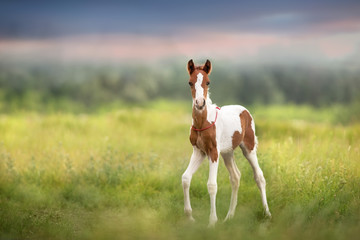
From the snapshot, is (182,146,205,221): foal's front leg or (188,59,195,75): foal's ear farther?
(182,146,205,221): foal's front leg

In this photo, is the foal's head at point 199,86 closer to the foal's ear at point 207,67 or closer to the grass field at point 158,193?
the foal's ear at point 207,67

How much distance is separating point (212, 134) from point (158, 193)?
2.42 m

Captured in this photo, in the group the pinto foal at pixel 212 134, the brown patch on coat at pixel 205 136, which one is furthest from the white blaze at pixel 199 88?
the brown patch on coat at pixel 205 136

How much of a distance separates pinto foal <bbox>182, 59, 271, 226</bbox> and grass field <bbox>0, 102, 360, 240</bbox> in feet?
1.64

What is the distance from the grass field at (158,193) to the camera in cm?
493

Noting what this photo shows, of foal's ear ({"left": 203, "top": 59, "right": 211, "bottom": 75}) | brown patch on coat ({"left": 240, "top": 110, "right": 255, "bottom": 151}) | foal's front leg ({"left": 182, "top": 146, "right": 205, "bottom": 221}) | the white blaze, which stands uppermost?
foal's ear ({"left": 203, "top": 59, "right": 211, "bottom": 75})

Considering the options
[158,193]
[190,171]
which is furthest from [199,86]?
[158,193]

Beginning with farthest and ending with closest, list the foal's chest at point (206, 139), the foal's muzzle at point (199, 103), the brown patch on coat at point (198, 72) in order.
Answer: the foal's chest at point (206, 139) < the brown patch on coat at point (198, 72) < the foal's muzzle at point (199, 103)

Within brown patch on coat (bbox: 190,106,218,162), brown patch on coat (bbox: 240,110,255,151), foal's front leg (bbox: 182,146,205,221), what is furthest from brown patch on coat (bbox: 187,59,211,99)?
brown patch on coat (bbox: 240,110,255,151)

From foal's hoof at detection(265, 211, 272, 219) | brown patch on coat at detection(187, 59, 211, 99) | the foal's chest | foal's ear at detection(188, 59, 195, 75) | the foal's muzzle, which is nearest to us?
the foal's muzzle

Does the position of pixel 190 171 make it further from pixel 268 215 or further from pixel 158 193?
pixel 158 193

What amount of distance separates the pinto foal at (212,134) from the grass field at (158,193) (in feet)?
1.64

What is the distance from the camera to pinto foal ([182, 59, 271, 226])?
480 cm

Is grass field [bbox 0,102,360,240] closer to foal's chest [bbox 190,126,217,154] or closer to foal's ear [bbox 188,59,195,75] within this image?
foal's chest [bbox 190,126,217,154]
